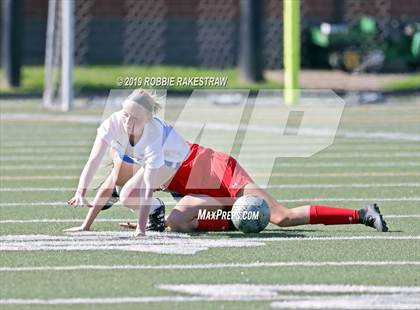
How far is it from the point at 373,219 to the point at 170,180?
4.38ft

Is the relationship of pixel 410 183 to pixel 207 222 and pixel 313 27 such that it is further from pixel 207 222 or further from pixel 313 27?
pixel 313 27

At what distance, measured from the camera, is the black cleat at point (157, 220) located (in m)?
8.24

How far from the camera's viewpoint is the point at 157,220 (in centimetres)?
826

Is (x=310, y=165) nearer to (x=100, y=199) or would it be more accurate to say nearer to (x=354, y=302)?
(x=100, y=199)

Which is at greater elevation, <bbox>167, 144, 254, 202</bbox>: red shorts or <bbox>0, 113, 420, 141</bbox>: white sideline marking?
<bbox>0, 113, 420, 141</bbox>: white sideline marking

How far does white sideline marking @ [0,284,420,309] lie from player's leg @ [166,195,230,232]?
5.88 ft

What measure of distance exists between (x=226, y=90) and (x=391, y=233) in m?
14.1

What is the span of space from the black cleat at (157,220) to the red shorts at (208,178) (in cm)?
21

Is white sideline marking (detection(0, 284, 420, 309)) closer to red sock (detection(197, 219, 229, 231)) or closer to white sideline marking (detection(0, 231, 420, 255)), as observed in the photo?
white sideline marking (detection(0, 231, 420, 255))

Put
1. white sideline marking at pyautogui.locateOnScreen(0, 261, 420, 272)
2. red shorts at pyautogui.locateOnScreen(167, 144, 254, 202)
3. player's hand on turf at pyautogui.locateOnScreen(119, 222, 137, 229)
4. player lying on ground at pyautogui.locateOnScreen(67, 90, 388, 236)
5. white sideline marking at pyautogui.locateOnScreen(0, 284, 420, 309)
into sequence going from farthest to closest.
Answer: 1. player's hand on turf at pyautogui.locateOnScreen(119, 222, 137, 229)
2. red shorts at pyautogui.locateOnScreen(167, 144, 254, 202)
3. player lying on ground at pyautogui.locateOnScreen(67, 90, 388, 236)
4. white sideline marking at pyautogui.locateOnScreen(0, 261, 420, 272)
5. white sideline marking at pyautogui.locateOnScreen(0, 284, 420, 309)

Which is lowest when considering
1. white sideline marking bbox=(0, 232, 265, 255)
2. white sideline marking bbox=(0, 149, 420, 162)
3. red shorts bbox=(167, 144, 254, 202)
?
white sideline marking bbox=(0, 232, 265, 255)

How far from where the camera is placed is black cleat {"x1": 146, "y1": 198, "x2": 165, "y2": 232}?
8.24m

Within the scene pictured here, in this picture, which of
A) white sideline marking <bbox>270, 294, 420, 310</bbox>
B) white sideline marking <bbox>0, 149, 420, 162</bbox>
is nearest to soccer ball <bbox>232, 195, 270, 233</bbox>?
white sideline marking <bbox>270, 294, 420, 310</bbox>

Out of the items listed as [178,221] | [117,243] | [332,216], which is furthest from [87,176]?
[332,216]
